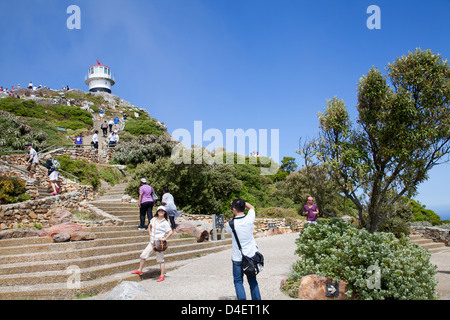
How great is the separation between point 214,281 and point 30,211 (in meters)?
7.40

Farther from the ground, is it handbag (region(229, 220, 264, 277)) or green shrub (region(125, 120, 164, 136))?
green shrub (region(125, 120, 164, 136))

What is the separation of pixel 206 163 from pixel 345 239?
511 inches

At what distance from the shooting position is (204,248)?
1076 centimetres

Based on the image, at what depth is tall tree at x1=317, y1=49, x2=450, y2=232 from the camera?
7324 millimetres

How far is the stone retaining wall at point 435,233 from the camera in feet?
47.4

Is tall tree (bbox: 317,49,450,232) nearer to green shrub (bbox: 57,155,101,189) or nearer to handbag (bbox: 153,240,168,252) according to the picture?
handbag (bbox: 153,240,168,252)

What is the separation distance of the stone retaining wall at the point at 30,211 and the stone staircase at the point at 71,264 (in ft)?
8.09

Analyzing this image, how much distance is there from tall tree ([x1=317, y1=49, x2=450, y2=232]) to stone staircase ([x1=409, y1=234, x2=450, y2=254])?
7.24 m

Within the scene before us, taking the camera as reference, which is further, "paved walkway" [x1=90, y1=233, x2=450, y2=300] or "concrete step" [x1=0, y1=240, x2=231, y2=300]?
"concrete step" [x1=0, y1=240, x2=231, y2=300]

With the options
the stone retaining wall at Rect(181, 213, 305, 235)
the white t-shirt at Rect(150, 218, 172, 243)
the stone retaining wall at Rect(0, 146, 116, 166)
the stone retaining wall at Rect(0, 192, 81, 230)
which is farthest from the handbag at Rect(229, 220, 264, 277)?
the stone retaining wall at Rect(0, 146, 116, 166)

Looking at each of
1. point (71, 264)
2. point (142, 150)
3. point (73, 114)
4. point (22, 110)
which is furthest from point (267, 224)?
point (73, 114)

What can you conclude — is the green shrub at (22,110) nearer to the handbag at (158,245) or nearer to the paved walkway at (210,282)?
the paved walkway at (210,282)

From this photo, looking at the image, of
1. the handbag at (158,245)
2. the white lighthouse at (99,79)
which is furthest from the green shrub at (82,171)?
the white lighthouse at (99,79)
